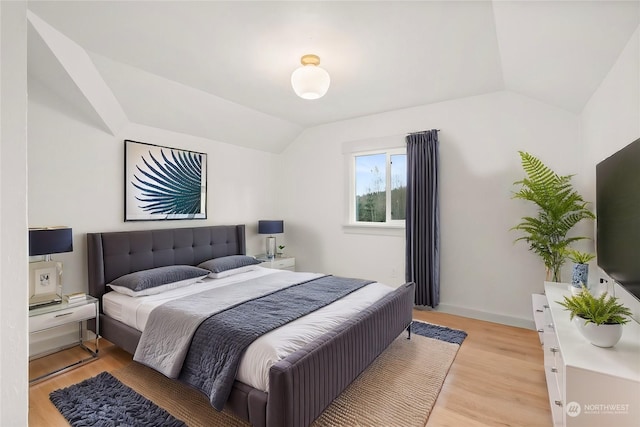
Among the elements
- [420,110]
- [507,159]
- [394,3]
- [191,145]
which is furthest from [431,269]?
[191,145]

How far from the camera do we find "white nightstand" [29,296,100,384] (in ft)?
7.56

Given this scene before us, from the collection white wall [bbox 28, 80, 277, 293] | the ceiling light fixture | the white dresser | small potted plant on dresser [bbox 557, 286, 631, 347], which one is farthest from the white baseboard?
white wall [bbox 28, 80, 277, 293]

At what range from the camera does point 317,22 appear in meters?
2.14

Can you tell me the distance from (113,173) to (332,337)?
2.84 meters

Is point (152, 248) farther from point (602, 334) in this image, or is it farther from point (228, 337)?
point (602, 334)

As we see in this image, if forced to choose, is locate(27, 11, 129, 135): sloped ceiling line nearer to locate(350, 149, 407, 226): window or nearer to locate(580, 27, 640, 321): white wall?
locate(350, 149, 407, 226): window

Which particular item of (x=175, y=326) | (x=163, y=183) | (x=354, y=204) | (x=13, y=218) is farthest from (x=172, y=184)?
(x=13, y=218)

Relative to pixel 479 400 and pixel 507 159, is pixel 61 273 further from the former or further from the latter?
pixel 507 159

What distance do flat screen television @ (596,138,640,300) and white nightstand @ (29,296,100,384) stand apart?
12.1 feet

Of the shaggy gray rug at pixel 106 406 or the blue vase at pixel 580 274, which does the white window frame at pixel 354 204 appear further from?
the shaggy gray rug at pixel 106 406

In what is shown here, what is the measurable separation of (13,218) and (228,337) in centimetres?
152

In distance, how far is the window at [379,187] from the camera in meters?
4.15

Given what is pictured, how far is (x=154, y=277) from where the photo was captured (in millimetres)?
2861

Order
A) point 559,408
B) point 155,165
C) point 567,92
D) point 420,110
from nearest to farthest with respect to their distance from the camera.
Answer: point 559,408, point 567,92, point 155,165, point 420,110
